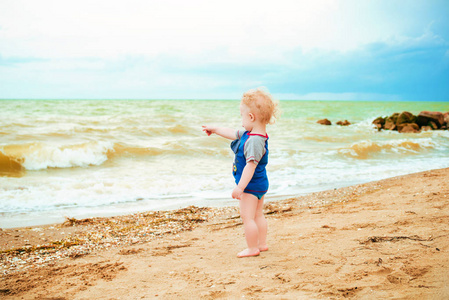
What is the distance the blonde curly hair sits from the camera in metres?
3.29

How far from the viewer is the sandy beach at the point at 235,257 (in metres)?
2.62

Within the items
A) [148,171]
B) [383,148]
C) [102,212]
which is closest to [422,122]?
[383,148]

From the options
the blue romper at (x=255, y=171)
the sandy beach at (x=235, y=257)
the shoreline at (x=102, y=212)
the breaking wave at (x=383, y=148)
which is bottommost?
the shoreline at (x=102, y=212)

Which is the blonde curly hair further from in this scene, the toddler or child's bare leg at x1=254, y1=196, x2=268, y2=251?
child's bare leg at x1=254, y1=196, x2=268, y2=251

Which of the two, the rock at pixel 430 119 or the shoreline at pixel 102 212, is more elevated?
the rock at pixel 430 119

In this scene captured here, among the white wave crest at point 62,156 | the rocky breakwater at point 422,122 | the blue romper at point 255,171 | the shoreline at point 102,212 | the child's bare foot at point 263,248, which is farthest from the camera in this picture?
the rocky breakwater at point 422,122

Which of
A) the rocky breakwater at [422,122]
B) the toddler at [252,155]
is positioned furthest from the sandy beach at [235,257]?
the rocky breakwater at [422,122]

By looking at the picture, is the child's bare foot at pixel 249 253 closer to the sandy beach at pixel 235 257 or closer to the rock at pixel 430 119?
the sandy beach at pixel 235 257

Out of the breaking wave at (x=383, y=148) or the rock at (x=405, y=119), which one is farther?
the rock at (x=405, y=119)

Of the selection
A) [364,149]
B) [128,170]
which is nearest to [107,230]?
[128,170]

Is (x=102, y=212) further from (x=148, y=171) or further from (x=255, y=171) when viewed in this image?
(x=255, y=171)

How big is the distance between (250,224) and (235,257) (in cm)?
36

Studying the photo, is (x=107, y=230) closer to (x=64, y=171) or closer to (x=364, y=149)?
(x=64, y=171)

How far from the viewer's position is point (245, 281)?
9.18 ft
